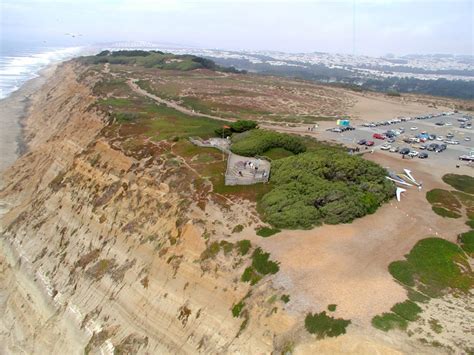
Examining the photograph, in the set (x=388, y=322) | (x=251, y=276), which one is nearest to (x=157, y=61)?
(x=251, y=276)

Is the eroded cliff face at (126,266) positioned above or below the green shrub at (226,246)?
below

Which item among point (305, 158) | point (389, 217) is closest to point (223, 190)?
point (305, 158)

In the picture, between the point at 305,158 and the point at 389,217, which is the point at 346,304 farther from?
the point at 305,158

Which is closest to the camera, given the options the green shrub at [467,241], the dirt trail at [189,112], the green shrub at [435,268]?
the green shrub at [435,268]

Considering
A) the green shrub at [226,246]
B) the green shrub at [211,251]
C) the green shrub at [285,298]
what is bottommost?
the green shrub at [211,251]

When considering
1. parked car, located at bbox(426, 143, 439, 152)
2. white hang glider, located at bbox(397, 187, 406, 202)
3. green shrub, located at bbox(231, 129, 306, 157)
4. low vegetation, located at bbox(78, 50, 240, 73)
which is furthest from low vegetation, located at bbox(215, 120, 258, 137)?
low vegetation, located at bbox(78, 50, 240, 73)

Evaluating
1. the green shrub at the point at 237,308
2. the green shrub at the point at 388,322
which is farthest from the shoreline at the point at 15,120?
the green shrub at the point at 388,322

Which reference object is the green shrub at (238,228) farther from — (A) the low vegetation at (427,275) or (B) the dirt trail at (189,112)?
(B) the dirt trail at (189,112)
